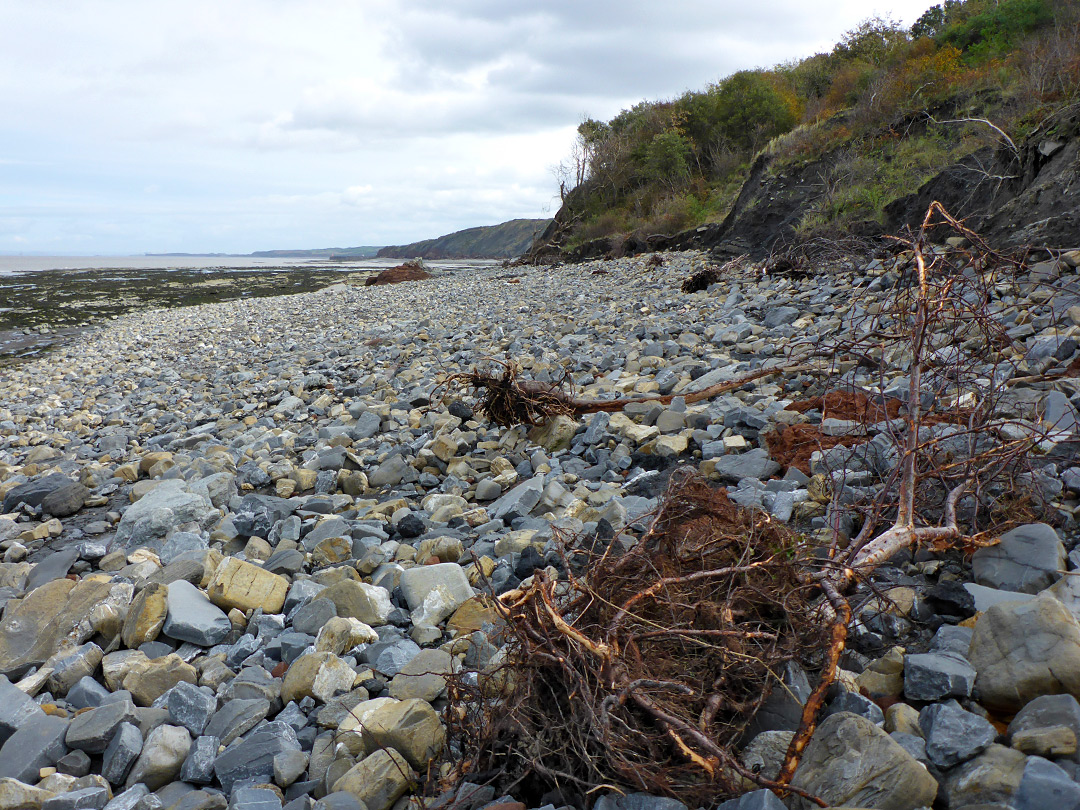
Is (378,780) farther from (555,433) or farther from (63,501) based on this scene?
(63,501)

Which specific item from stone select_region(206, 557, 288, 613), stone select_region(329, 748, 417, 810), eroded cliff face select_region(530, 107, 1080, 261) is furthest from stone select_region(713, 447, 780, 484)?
stone select_region(206, 557, 288, 613)

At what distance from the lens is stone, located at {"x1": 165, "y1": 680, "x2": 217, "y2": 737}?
78.7 inches

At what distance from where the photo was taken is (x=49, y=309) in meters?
22.8

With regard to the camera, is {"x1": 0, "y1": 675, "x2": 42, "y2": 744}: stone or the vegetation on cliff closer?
{"x1": 0, "y1": 675, "x2": 42, "y2": 744}: stone

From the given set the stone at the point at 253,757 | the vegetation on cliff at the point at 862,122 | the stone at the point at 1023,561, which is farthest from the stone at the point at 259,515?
the vegetation on cliff at the point at 862,122

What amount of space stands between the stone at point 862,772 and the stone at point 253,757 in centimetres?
145

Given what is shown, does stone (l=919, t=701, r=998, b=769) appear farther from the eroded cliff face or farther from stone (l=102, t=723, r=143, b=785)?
stone (l=102, t=723, r=143, b=785)

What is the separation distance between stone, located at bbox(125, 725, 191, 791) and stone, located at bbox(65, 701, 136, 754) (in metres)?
0.13

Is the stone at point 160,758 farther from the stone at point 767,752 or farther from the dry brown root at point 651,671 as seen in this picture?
the stone at point 767,752

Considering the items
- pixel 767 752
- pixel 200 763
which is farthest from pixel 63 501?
pixel 767 752

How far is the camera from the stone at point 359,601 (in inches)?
95.3

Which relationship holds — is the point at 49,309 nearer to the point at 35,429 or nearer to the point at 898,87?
the point at 35,429

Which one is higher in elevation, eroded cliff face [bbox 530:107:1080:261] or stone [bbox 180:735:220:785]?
eroded cliff face [bbox 530:107:1080:261]

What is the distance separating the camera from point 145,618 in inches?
95.4
